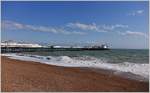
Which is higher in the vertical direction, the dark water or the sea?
the sea

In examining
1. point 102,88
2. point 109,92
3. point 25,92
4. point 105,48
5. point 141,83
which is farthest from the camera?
point 105,48

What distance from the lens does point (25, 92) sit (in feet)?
18.0

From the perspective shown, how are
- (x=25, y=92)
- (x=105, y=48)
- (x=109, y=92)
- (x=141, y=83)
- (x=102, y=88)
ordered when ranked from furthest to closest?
(x=105, y=48) < (x=141, y=83) < (x=102, y=88) < (x=109, y=92) < (x=25, y=92)

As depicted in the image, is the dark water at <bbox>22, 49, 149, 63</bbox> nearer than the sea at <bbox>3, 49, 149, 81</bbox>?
No

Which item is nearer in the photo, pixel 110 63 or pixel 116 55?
pixel 110 63

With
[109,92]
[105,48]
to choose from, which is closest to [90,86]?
[109,92]

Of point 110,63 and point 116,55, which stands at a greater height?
point 110,63

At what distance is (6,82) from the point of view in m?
6.38

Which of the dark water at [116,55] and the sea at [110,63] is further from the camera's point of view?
the dark water at [116,55]

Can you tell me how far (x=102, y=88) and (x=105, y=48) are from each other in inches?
2115

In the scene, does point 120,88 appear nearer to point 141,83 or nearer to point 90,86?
point 90,86

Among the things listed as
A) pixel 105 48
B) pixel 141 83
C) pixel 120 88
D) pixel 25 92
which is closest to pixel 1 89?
pixel 25 92

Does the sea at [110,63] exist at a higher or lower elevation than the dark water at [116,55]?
higher

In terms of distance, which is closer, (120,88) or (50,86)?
(50,86)
